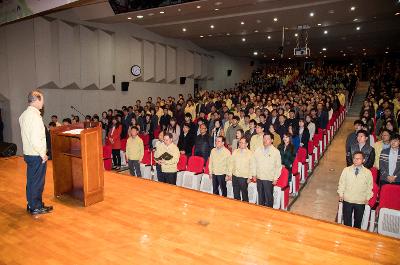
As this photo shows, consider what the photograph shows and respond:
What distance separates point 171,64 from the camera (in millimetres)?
15344

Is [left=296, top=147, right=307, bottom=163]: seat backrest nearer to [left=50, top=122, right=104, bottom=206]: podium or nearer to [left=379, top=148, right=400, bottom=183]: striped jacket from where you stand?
[left=379, top=148, right=400, bottom=183]: striped jacket

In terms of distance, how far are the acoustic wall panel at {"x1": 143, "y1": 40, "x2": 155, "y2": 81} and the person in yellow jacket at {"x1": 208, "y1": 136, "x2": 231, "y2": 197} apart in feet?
30.7

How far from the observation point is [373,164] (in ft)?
16.5

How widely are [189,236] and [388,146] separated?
149 inches

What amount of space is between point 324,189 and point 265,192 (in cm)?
198

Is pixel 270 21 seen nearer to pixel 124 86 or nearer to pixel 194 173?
pixel 124 86

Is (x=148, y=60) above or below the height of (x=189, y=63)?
below

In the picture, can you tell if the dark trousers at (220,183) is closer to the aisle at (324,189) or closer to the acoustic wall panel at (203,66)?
the aisle at (324,189)

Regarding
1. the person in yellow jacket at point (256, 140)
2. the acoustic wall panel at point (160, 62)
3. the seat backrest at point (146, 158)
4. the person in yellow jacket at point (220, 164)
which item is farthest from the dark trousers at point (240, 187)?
the acoustic wall panel at point (160, 62)

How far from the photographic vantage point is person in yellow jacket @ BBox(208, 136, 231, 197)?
5082 millimetres

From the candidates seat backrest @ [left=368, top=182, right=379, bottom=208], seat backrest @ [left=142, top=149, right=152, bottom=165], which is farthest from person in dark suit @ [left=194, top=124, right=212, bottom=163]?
seat backrest @ [left=368, top=182, right=379, bottom=208]

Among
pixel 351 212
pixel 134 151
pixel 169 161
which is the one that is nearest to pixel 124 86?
pixel 134 151

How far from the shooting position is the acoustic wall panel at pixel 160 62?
14.4 m

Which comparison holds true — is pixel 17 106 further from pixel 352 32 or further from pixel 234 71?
pixel 234 71
